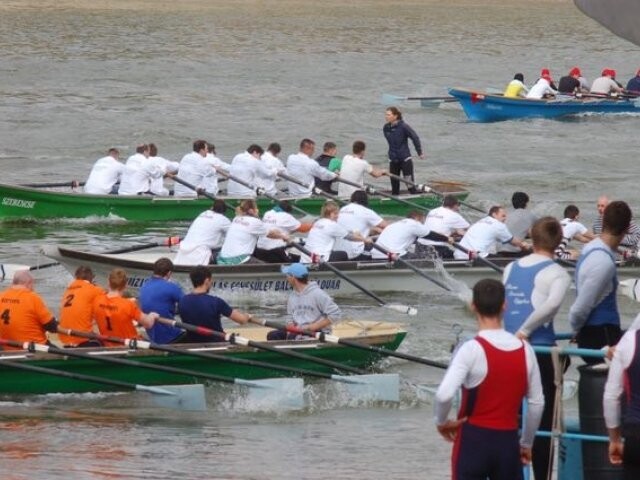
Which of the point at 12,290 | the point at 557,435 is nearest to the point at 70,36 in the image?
the point at 12,290

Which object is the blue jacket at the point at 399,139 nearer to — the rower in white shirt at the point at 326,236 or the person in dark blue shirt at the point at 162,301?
the rower in white shirt at the point at 326,236

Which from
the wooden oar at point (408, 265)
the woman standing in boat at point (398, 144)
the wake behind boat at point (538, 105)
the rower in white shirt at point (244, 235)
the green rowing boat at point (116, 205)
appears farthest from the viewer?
the wake behind boat at point (538, 105)

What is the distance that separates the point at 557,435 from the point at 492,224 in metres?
9.66

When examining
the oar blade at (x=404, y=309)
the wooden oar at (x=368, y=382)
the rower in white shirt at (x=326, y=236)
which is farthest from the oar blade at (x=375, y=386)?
the rower in white shirt at (x=326, y=236)

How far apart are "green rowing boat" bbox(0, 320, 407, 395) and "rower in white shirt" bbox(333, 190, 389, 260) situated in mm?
3647

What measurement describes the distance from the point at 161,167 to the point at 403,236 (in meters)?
5.43

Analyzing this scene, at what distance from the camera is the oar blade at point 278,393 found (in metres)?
13.1

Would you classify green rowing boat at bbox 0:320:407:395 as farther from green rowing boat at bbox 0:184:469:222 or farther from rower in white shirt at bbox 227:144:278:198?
green rowing boat at bbox 0:184:469:222

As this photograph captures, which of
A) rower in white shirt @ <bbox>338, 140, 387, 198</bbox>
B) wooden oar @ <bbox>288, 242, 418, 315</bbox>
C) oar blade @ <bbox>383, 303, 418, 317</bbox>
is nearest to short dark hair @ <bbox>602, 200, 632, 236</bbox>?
oar blade @ <bbox>383, 303, 418, 317</bbox>

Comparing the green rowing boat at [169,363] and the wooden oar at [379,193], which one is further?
the wooden oar at [379,193]

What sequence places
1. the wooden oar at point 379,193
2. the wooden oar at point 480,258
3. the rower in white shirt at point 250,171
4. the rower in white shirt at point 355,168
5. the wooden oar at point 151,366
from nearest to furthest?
the wooden oar at point 151,366
the wooden oar at point 480,258
the wooden oar at point 379,193
the rower in white shirt at point 250,171
the rower in white shirt at point 355,168

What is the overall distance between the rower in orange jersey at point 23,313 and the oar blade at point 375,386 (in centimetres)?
247

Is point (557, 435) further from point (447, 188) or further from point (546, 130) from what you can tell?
point (546, 130)

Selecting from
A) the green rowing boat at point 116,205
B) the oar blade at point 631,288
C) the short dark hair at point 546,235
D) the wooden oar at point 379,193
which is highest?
the short dark hair at point 546,235
